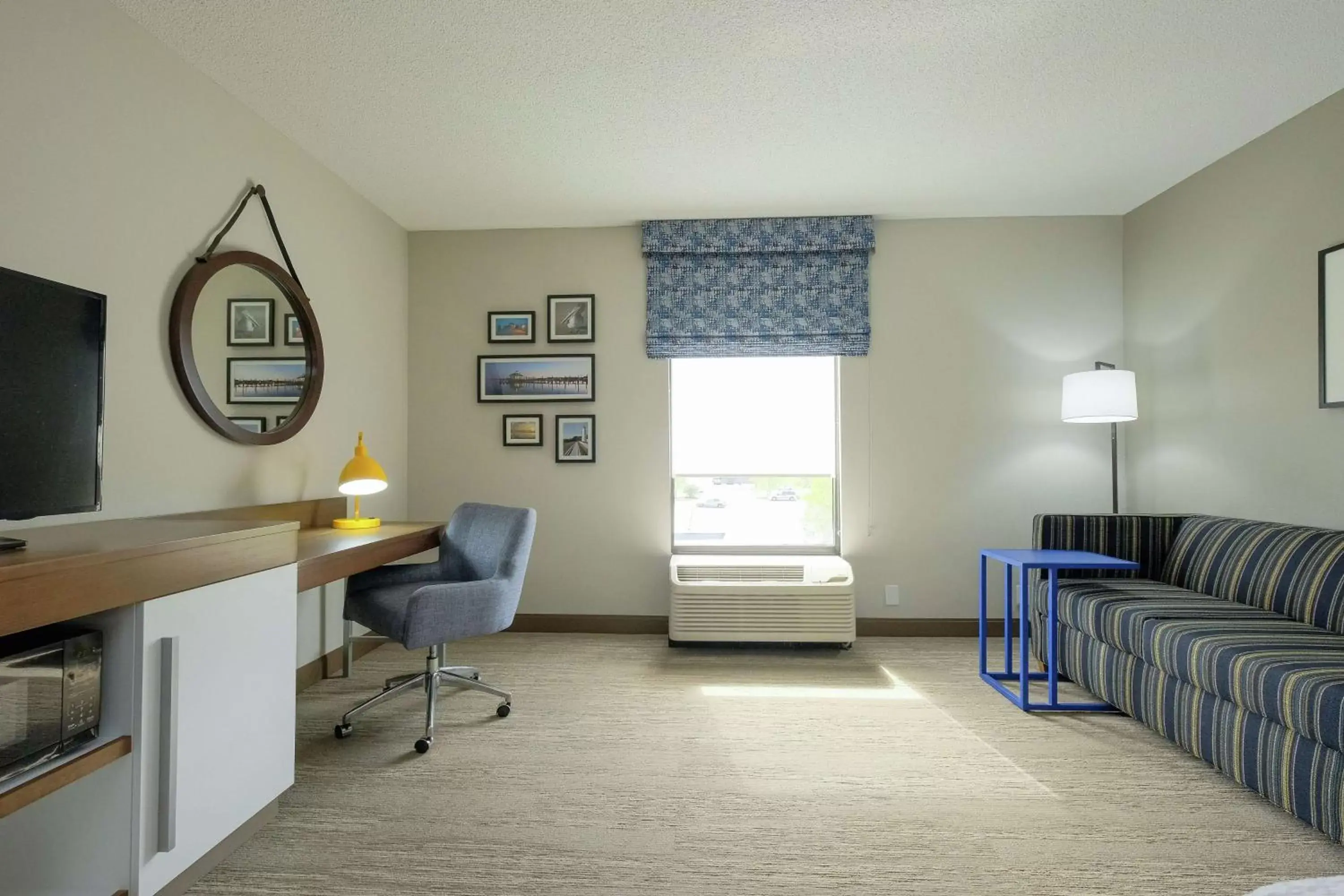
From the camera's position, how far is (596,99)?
282 centimetres

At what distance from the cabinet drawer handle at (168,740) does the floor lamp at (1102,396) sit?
12.4 feet

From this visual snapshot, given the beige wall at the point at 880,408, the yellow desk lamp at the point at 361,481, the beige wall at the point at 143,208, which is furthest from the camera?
the beige wall at the point at 880,408

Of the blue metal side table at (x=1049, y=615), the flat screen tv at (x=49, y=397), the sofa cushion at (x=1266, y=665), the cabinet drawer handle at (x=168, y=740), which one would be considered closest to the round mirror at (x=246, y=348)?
the flat screen tv at (x=49, y=397)

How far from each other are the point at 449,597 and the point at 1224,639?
2634mm

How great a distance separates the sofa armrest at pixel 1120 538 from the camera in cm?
346

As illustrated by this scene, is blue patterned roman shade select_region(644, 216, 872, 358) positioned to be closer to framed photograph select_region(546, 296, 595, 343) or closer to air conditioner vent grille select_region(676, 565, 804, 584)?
framed photograph select_region(546, 296, 595, 343)

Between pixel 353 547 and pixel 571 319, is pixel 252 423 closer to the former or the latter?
pixel 353 547

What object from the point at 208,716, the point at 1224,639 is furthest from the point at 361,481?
the point at 1224,639

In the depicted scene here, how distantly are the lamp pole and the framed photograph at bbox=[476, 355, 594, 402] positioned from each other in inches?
110

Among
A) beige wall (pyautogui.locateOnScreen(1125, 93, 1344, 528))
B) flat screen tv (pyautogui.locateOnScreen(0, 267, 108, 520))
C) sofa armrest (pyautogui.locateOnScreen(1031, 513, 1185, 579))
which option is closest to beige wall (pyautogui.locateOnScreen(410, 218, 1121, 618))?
beige wall (pyautogui.locateOnScreen(1125, 93, 1344, 528))

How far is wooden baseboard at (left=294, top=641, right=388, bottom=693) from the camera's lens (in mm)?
3230

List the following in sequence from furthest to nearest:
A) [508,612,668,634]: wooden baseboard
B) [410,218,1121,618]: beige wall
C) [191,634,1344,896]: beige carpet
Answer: [508,612,668,634]: wooden baseboard
[410,218,1121,618]: beige wall
[191,634,1344,896]: beige carpet

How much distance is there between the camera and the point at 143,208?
2.34m

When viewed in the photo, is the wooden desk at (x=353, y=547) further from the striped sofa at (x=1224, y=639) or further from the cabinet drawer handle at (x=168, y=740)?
the striped sofa at (x=1224, y=639)
